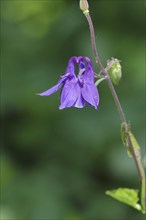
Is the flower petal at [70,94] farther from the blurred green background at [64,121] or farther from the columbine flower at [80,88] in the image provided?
the blurred green background at [64,121]

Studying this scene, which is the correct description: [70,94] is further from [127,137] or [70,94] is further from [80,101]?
[127,137]

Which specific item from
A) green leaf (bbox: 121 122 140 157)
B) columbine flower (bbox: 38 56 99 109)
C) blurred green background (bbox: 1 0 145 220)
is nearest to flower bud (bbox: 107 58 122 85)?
columbine flower (bbox: 38 56 99 109)

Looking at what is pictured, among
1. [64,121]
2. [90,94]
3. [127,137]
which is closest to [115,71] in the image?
[90,94]

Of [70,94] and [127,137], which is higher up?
[70,94]

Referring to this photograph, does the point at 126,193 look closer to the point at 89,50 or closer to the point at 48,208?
the point at 48,208

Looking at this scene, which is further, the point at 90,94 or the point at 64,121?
the point at 64,121

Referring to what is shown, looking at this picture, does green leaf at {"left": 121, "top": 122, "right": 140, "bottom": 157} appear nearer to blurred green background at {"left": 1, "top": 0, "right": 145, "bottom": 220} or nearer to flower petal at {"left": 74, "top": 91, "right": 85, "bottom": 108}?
flower petal at {"left": 74, "top": 91, "right": 85, "bottom": 108}

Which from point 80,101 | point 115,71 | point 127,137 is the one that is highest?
point 115,71
